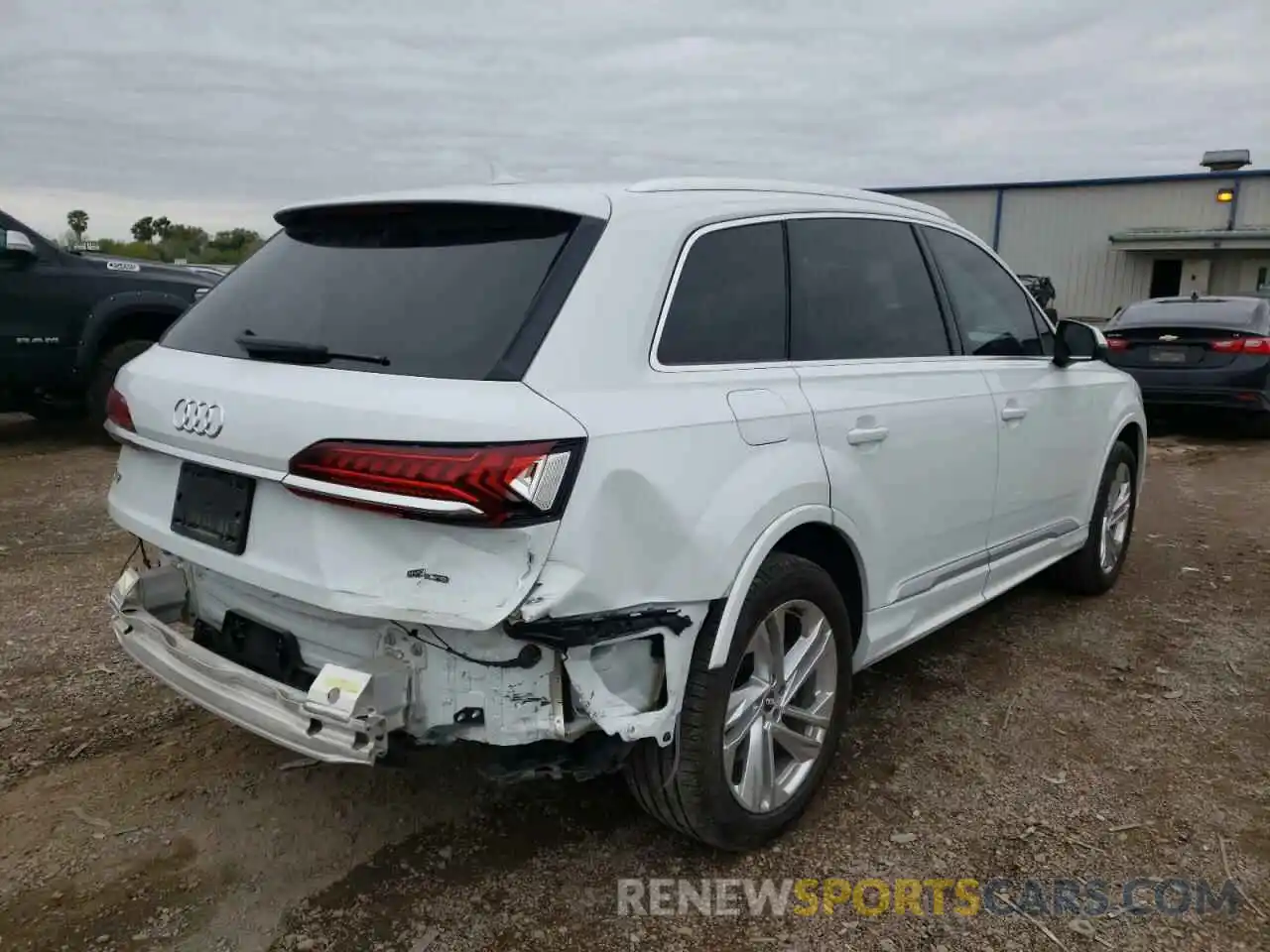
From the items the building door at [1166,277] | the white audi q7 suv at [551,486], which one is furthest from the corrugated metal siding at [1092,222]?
the white audi q7 suv at [551,486]

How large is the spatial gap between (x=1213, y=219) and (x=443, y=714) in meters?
25.8

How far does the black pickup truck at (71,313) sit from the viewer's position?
7734 millimetres

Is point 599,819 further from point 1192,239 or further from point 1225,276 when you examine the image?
Answer: point 1225,276

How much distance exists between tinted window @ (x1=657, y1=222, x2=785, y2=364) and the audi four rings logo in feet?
3.52

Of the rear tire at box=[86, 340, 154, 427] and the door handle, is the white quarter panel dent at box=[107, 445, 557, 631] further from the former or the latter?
the rear tire at box=[86, 340, 154, 427]

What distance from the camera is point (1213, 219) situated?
23.2 meters

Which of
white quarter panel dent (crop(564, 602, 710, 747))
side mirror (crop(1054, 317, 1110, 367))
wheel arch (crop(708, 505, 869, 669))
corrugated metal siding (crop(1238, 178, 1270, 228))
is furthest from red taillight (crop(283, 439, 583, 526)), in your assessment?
corrugated metal siding (crop(1238, 178, 1270, 228))

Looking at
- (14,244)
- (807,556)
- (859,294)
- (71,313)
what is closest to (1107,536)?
(859,294)

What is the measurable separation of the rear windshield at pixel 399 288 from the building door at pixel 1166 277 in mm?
24863

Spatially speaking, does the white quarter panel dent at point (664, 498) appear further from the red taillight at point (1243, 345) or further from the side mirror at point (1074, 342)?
the red taillight at point (1243, 345)

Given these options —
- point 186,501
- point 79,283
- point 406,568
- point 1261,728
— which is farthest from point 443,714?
point 79,283

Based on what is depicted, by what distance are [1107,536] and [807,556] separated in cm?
275

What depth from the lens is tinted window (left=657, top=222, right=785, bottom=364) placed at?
259 centimetres

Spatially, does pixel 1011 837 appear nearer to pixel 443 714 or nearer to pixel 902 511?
pixel 902 511
